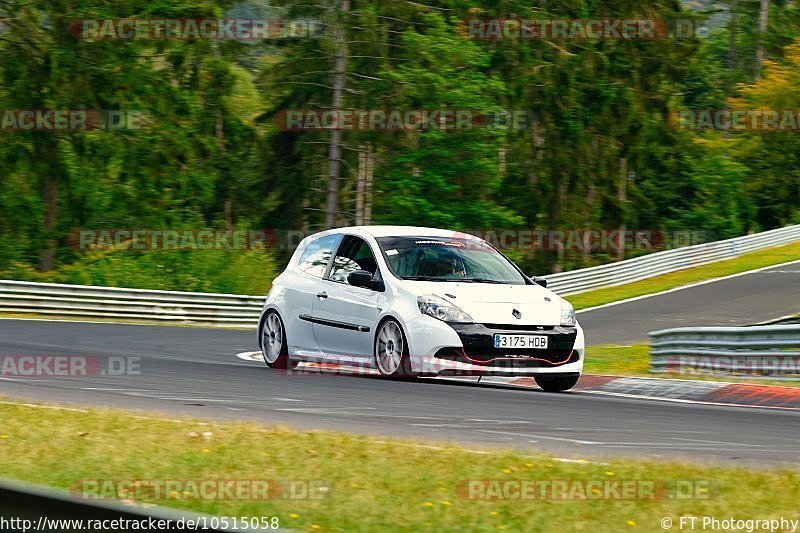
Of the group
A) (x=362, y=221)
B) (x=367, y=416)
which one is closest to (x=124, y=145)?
(x=362, y=221)

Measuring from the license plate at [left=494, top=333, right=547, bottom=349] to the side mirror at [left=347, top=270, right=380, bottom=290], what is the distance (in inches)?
59.7

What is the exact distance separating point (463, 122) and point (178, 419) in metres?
39.4

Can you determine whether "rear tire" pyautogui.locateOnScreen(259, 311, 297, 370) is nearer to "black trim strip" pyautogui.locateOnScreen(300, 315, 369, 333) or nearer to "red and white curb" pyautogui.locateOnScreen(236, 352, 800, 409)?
"red and white curb" pyautogui.locateOnScreen(236, 352, 800, 409)

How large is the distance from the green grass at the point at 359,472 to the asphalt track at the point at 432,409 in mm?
704

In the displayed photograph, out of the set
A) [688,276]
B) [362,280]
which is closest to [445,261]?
[362,280]

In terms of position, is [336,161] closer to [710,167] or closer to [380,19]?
[380,19]

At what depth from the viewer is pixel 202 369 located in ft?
46.3

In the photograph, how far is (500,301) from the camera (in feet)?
41.1

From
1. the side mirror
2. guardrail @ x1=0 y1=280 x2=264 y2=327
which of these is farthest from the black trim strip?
guardrail @ x1=0 y1=280 x2=264 y2=327

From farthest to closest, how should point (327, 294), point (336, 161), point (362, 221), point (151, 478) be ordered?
1. point (362, 221)
2. point (336, 161)
3. point (327, 294)
4. point (151, 478)

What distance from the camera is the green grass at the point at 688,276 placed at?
124 feet

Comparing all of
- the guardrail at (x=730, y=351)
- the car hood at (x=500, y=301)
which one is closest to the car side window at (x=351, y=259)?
the car hood at (x=500, y=301)

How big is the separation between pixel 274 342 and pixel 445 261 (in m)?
2.42

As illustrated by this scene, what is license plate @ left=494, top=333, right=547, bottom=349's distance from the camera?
40.3 ft
